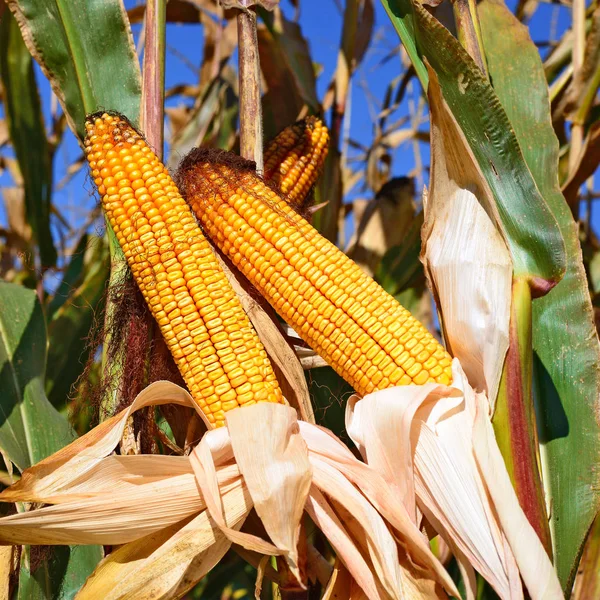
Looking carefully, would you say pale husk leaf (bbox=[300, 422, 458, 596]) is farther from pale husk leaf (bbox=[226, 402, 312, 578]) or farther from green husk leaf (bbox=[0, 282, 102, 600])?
green husk leaf (bbox=[0, 282, 102, 600])

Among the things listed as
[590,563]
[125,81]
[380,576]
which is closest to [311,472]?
[380,576]

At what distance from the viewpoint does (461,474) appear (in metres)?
1.11

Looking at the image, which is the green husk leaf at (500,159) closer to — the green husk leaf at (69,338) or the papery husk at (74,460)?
the papery husk at (74,460)

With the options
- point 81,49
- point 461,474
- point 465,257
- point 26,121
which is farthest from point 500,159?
point 26,121

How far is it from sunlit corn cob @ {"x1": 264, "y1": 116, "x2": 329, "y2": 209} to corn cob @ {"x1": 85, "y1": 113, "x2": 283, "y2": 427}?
399 mm

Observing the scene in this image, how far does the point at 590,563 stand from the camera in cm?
148

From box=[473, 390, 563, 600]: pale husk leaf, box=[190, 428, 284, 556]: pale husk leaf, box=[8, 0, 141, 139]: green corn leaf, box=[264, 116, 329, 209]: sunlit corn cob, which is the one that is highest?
box=[8, 0, 141, 139]: green corn leaf

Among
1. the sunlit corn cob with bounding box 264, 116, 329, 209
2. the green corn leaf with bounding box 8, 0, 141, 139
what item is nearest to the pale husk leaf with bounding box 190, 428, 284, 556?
the sunlit corn cob with bounding box 264, 116, 329, 209

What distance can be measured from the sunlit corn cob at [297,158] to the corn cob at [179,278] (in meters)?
0.40

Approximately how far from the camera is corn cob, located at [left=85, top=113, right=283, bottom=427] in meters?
1.28

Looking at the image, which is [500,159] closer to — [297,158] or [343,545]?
[297,158]

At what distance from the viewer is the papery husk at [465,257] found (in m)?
1.21

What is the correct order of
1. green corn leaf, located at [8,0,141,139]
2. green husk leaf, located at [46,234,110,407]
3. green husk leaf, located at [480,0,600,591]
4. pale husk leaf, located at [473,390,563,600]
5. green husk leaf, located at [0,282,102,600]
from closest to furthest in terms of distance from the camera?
pale husk leaf, located at [473,390,563,600], green husk leaf, located at [480,0,600,591], green husk leaf, located at [0,282,102,600], green corn leaf, located at [8,0,141,139], green husk leaf, located at [46,234,110,407]

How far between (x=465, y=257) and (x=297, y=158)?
0.65 m
